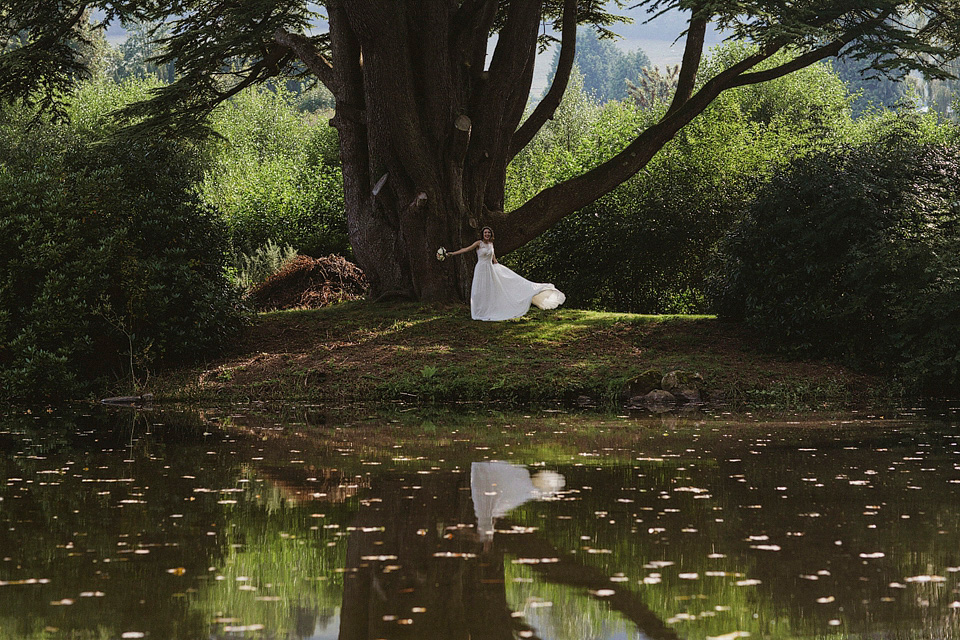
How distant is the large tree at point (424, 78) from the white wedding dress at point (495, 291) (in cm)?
51

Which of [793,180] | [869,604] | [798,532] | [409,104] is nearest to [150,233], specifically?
[409,104]

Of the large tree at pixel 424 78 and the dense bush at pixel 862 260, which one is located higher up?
the large tree at pixel 424 78

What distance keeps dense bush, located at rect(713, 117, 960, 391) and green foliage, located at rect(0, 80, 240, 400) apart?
928 centimetres

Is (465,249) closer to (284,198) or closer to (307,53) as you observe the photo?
(307,53)

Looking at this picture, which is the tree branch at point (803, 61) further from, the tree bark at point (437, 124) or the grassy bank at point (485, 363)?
the grassy bank at point (485, 363)

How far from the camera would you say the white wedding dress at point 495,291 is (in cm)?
1961

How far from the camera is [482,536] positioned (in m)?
6.34

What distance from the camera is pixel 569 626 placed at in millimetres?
4664

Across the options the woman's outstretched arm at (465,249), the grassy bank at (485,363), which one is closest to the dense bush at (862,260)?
the grassy bank at (485,363)

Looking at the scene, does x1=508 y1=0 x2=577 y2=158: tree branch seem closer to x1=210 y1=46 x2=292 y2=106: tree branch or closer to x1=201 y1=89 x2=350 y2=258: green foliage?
x1=210 y1=46 x2=292 y2=106: tree branch

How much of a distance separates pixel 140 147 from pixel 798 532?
15047mm

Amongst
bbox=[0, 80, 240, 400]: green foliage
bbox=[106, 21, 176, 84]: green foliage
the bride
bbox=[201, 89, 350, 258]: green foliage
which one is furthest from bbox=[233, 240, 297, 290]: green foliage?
bbox=[106, 21, 176, 84]: green foliage

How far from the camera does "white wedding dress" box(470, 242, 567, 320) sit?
19.6 metres

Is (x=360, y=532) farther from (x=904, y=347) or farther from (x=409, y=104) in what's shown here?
(x=409, y=104)
